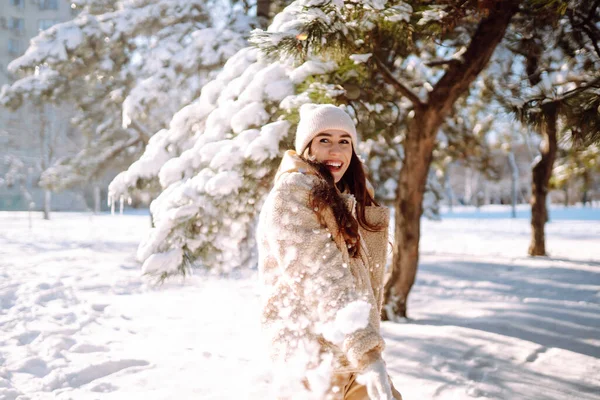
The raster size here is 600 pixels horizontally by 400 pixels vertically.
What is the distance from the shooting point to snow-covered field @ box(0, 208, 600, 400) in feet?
12.1

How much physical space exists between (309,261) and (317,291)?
0.12 m

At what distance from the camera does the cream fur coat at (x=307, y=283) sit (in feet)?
5.69

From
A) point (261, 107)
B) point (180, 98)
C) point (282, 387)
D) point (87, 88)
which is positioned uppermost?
point (87, 88)

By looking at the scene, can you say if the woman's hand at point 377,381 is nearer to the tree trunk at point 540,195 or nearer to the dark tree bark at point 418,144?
the dark tree bark at point 418,144

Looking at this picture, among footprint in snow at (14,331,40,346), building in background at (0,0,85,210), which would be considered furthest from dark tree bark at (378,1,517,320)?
building in background at (0,0,85,210)

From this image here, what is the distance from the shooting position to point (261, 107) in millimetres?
4344

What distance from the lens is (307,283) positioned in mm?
1781

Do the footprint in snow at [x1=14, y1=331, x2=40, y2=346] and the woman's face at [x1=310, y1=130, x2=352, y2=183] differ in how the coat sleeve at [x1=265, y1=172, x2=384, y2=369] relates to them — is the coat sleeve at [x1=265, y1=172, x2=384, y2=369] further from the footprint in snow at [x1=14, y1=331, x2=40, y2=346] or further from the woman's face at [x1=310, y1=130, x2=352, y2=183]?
the footprint in snow at [x1=14, y1=331, x2=40, y2=346]

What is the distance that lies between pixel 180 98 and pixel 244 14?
2.35m

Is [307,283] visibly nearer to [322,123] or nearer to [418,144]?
[322,123]

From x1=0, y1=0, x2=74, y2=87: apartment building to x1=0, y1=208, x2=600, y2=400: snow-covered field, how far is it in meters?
10.0

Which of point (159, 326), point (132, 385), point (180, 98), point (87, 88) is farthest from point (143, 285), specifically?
point (87, 88)

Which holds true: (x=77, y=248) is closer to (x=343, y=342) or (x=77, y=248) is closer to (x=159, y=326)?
(x=159, y=326)

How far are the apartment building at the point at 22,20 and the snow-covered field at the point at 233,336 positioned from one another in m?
10.0
